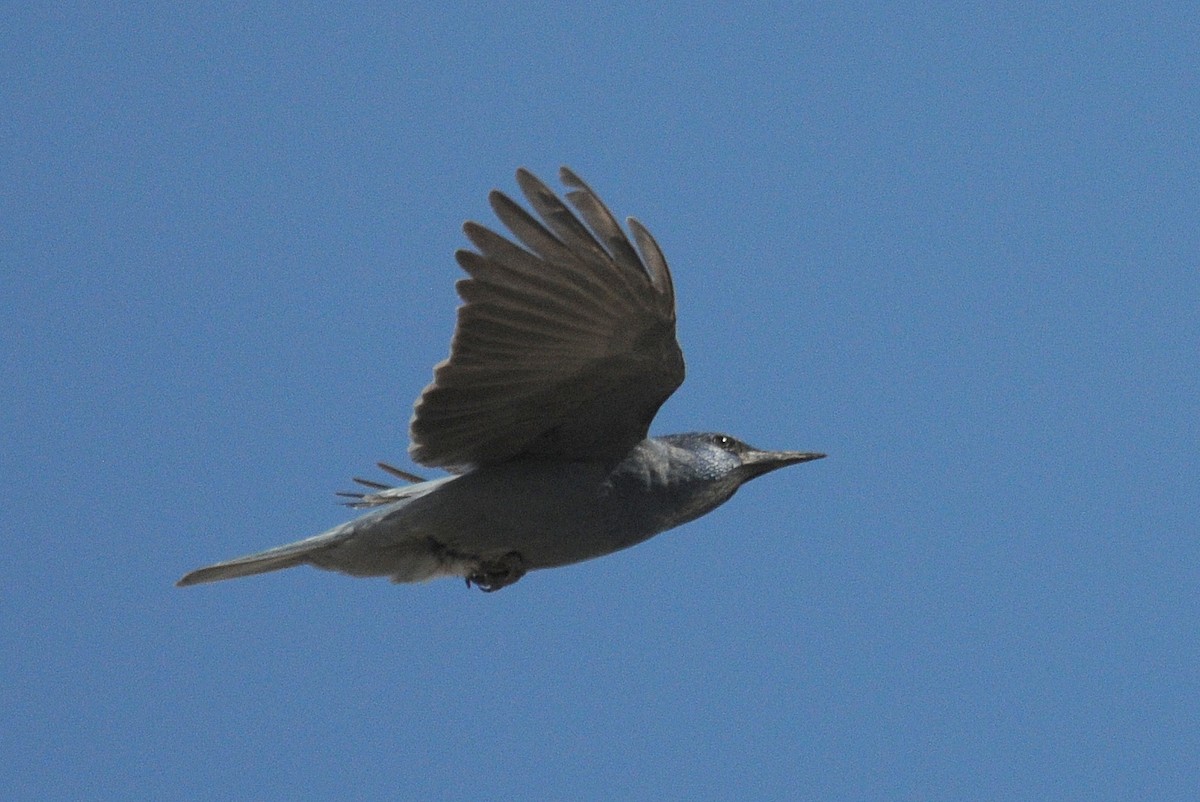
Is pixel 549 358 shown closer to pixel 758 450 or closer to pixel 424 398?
pixel 424 398

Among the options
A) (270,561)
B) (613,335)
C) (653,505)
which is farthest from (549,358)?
(270,561)

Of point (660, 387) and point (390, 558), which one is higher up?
point (660, 387)

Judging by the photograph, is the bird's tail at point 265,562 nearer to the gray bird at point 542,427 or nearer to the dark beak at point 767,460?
the gray bird at point 542,427

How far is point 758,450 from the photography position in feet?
28.0

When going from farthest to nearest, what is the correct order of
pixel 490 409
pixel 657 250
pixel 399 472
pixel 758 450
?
pixel 399 472 → pixel 758 450 → pixel 490 409 → pixel 657 250

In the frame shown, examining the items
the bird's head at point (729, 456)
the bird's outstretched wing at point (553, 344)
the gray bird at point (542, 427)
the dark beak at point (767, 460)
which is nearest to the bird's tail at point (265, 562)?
the gray bird at point (542, 427)

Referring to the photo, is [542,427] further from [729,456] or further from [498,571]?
[729,456]

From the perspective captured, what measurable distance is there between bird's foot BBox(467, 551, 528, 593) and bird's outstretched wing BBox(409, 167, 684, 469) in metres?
0.45

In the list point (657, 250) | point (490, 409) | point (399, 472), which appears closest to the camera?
point (657, 250)

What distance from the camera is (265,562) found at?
774 cm

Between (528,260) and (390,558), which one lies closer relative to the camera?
Result: (528,260)

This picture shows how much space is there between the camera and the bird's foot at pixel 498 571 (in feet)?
25.6

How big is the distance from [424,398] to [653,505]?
1178 millimetres

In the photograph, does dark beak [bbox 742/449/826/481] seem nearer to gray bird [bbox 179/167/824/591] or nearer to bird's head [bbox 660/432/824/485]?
bird's head [bbox 660/432/824/485]
